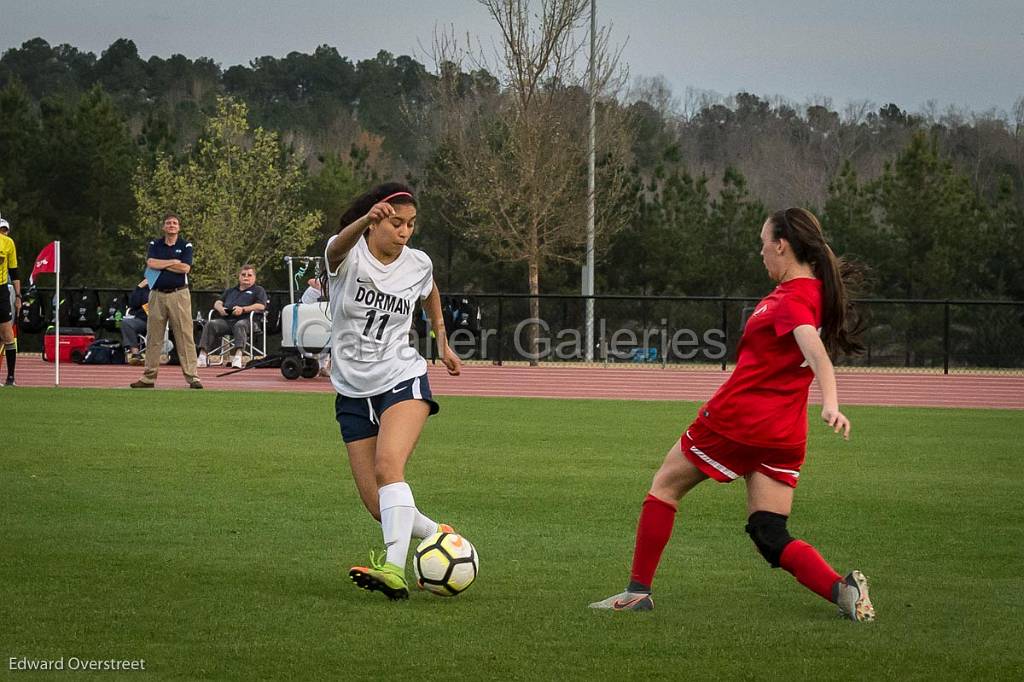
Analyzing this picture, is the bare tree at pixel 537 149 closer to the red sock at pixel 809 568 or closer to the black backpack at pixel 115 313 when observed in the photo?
the black backpack at pixel 115 313

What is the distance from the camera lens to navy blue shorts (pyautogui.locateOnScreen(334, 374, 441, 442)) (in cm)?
673

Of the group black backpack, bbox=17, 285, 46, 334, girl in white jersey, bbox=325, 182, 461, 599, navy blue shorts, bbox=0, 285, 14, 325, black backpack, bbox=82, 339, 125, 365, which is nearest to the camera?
girl in white jersey, bbox=325, 182, 461, 599

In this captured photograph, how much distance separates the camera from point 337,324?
685cm

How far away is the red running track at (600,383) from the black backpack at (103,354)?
404mm

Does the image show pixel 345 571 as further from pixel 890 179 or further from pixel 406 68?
pixel 406 68

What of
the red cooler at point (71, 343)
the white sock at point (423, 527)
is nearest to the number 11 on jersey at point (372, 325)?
the white sock at point (423, 527)

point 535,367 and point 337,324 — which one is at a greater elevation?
point 337,324

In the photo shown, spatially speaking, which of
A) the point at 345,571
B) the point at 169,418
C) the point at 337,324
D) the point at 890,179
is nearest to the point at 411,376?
the point at 337,324

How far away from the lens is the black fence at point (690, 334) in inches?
1271

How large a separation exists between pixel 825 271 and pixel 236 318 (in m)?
23.4

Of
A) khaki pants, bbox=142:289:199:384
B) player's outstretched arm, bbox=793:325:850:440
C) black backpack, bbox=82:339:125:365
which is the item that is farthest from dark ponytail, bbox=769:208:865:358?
black backpack, bbox=82:339:125:365

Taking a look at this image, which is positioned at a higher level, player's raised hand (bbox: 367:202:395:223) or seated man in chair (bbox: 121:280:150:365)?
player's raised hand (bbox: 367:202:395:223)

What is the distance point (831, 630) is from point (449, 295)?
85.9ft

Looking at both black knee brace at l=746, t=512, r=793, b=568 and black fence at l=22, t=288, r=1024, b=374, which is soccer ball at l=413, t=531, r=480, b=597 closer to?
black knee brace at l=746, t=512, r=793, b=568
